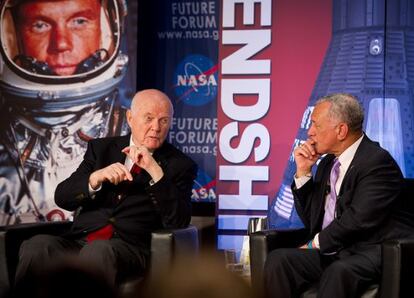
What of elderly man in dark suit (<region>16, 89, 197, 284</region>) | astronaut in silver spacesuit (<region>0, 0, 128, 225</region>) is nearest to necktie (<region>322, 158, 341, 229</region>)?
elderly man in dark suit (<region>16, 89, 197, 284</region>)

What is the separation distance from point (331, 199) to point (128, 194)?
42.9 inches

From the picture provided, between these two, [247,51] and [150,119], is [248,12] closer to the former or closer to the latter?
[247,51]

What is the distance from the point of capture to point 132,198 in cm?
372

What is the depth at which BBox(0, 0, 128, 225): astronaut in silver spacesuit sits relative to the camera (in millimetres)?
4547

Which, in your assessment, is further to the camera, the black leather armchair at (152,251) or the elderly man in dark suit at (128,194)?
the elderly man in dark suit at (128,194)

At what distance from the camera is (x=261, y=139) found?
463 centimetres

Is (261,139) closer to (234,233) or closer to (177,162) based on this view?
(234,233)

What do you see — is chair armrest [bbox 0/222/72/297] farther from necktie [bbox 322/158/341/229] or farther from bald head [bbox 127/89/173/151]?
necktie [bbox 322/158/341/229]

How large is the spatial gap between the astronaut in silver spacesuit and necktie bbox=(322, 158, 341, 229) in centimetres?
162

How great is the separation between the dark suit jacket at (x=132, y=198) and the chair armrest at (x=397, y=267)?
3.60 ft

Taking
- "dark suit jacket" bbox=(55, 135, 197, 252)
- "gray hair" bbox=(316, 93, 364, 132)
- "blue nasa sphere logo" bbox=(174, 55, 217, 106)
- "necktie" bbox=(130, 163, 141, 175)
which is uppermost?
"blue nasa sphere logo" bbox=(174, 55, 217, 106)

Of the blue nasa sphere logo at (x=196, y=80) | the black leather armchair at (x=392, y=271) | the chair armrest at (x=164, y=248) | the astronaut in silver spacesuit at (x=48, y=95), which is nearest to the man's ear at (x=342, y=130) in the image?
the black leather armchair at (x=392, y=271)

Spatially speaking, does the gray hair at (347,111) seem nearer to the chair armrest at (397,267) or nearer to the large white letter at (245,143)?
the chair armrest at (397,267)

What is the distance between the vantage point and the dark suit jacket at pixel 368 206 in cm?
325
